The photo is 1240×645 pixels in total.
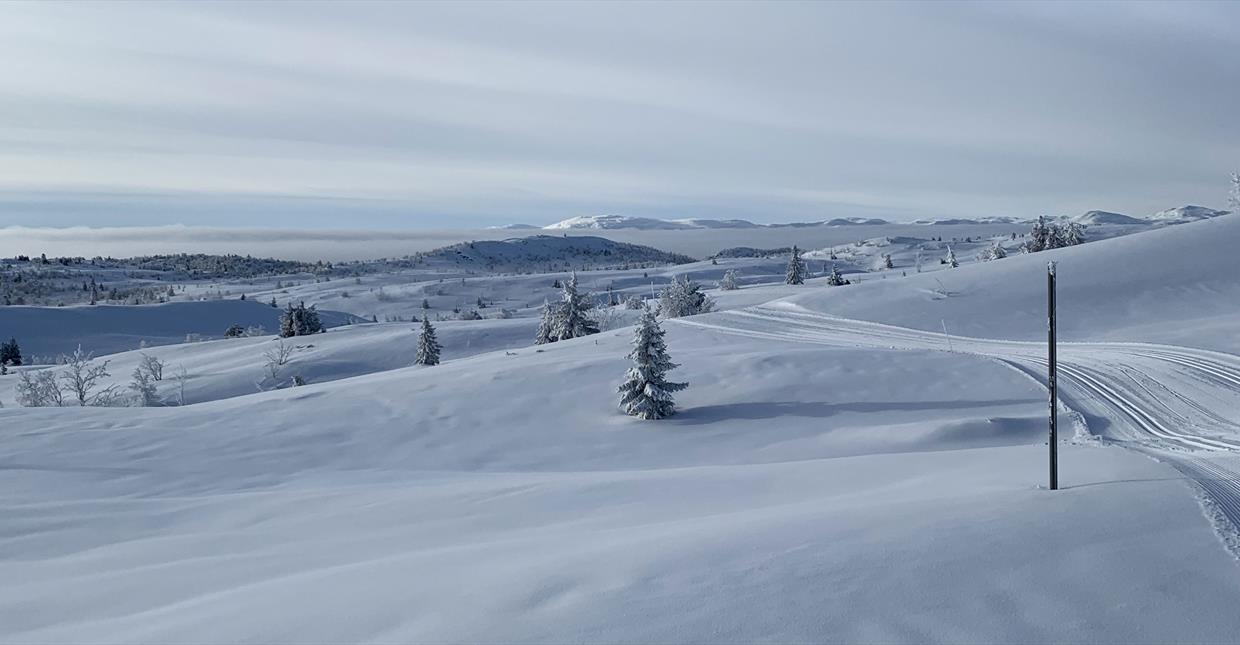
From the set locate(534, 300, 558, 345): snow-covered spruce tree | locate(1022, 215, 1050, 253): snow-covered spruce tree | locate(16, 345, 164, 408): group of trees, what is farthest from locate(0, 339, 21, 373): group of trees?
locate(1022, 215, 1050, 253): snow-covered spruce tree

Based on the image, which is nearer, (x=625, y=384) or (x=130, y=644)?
(x=130, y=644)

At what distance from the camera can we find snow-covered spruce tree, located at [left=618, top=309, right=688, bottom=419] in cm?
1722

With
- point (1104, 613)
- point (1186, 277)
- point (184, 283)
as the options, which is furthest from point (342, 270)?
point (1104, 613)

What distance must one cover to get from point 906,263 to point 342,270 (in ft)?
247

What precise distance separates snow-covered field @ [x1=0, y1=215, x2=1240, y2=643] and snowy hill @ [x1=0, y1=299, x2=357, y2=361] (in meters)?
42.4

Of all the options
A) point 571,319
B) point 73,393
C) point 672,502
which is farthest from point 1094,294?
point 73,393

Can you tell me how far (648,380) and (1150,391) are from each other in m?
10.3

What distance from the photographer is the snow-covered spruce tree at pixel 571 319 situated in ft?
118

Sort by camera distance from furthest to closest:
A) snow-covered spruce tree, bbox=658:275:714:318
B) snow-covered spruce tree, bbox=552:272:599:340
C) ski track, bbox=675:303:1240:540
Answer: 1. snow-covered spruce tree, bbox=658:275:714:318
2. snow-covered spruce tree, bbox=552:272:599:340
3. ski track, bbox=675:303:1240:540

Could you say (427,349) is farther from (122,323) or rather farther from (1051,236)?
(1051,236)

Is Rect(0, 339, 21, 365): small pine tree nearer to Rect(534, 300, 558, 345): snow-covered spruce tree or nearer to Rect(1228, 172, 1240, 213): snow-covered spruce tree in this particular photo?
Rect(534, 300, 558, 345): snow-covered spruce tree

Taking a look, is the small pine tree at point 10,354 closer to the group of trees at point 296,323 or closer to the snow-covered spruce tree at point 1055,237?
the group of trees at point 296,323

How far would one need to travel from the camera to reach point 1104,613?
15.3ft

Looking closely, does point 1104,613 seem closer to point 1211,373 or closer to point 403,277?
point 1211,373
